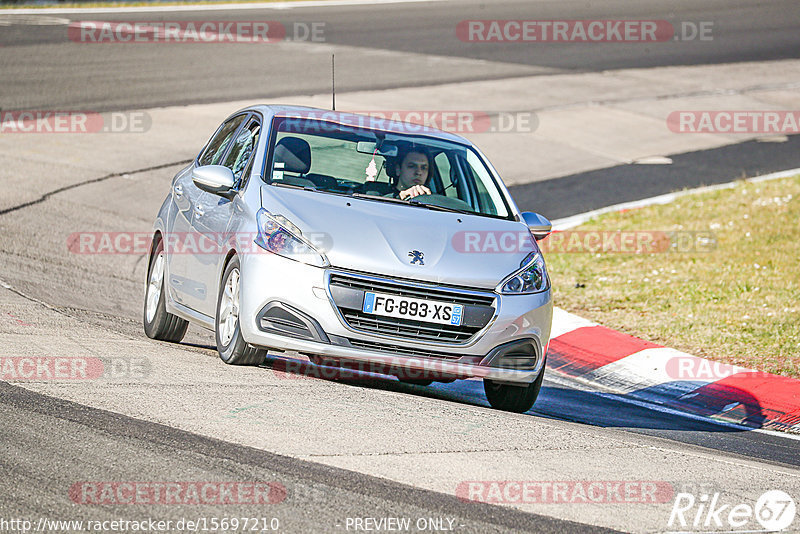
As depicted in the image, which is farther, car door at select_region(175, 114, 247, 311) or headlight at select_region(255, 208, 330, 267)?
car door at select_region(175, 114, 247, 311)

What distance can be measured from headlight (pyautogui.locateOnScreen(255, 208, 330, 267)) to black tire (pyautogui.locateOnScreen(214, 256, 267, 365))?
0.84 feet

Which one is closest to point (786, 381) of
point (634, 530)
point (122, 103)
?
point (634, 530)

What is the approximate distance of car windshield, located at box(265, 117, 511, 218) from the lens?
7.49 meters

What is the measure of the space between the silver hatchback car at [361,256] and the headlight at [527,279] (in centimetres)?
1

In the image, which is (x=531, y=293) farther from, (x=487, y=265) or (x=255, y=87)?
(x=255, y=87)

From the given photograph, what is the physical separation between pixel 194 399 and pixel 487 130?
13498 millimetres

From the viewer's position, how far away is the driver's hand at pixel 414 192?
7.57 m
